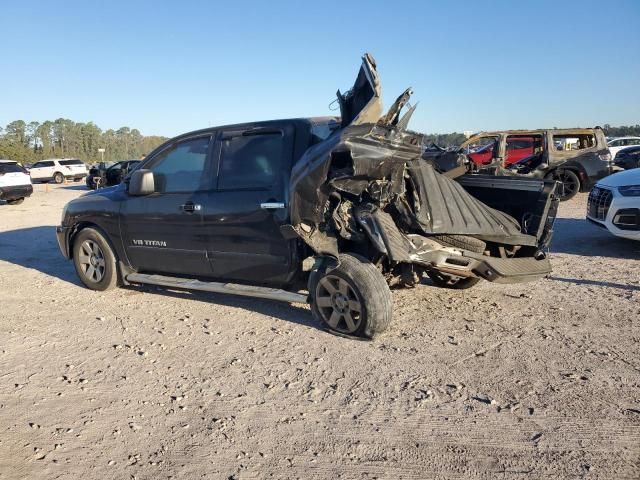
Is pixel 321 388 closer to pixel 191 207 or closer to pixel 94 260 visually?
pixel 191 207

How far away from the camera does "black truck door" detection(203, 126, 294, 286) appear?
4.64 meters

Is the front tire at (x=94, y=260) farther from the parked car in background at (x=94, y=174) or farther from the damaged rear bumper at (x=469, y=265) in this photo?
the parked car in background at (x=94, y=174)

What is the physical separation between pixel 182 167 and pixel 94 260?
1732 millimetres

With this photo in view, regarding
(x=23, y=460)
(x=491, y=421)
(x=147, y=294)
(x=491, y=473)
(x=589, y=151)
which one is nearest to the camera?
(x=491, y=473)

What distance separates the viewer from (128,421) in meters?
3.12

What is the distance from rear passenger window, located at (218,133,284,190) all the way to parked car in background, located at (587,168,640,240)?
525 centimetres

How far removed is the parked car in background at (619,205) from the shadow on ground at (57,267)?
16.2ft

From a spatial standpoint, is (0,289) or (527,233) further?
(0,289)

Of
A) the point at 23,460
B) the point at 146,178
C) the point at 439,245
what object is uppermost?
the point at 146,178

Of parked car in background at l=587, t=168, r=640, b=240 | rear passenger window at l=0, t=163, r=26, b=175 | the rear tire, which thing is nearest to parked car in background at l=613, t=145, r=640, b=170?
parked car in background at l=587, t=168, r=640, b=240

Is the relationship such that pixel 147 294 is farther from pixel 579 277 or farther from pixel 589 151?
pixel 589 151

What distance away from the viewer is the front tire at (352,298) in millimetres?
4098

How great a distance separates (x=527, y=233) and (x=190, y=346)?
332 cm

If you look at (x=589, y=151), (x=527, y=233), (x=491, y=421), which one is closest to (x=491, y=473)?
(x=491, y=421)
